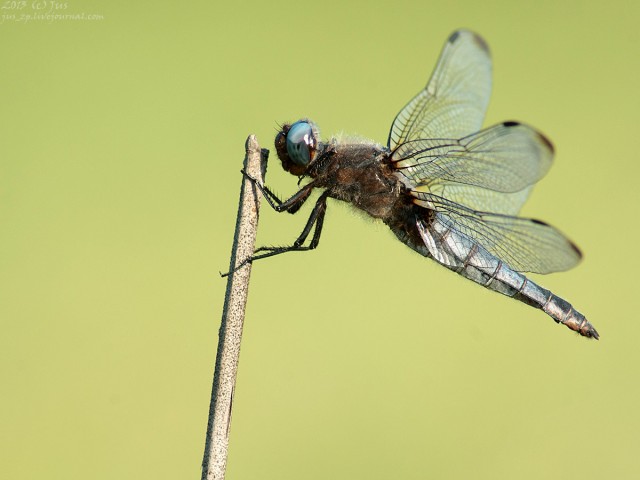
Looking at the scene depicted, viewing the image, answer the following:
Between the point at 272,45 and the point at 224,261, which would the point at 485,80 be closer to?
the point at 224,261

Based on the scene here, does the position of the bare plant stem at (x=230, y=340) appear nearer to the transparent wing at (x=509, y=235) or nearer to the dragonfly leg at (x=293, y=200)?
the dragonfly leg at (x=293, y=200)

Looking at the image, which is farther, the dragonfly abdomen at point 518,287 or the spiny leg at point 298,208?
the dragonfly abdomen at point 518,287

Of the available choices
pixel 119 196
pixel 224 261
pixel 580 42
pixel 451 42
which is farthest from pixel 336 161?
pixel 580 42

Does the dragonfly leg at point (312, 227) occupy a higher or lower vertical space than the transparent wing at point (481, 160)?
lower

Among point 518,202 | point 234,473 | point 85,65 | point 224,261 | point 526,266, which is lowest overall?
point 234,473

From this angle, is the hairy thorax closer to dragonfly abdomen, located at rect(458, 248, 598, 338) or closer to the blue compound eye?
the blue compound eye

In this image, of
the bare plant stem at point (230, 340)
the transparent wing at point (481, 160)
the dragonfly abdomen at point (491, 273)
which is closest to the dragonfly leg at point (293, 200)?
the transparent wing at point (481, 160)

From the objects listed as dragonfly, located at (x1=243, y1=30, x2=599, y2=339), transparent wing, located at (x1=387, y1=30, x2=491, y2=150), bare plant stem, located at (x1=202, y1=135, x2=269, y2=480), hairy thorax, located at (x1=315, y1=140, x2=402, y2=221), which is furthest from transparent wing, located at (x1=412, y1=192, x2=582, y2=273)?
bare plant stem, located at (x1=202, y1=135, x2=269, y2=480)
